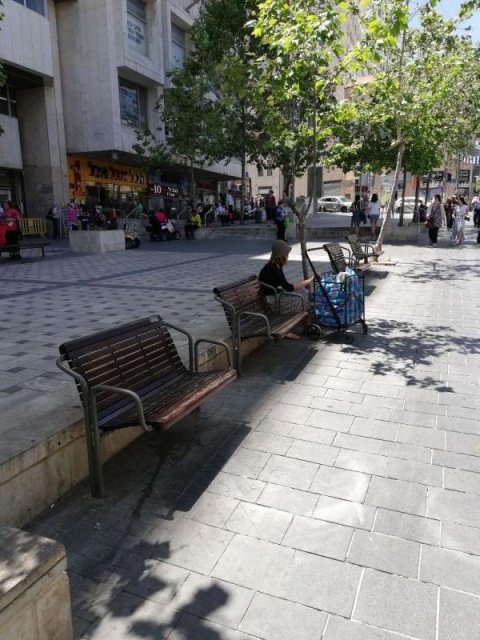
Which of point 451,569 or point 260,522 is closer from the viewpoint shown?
point 451,569

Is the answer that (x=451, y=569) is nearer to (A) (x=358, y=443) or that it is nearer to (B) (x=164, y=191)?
(A) (x=358, y=443)

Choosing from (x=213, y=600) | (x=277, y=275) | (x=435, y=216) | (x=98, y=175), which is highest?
(x=98, y=175)

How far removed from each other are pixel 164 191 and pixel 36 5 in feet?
41.9

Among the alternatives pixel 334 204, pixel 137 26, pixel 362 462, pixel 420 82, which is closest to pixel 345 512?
pixel 362 462

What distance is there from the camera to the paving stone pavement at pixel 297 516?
2.17m

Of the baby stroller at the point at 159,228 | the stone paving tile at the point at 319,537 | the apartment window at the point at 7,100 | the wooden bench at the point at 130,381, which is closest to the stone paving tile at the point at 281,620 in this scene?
the stone paving tile at the point at 319,537

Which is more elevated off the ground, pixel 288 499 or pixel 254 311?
pixel 254 311

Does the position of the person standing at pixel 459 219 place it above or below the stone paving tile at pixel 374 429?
above

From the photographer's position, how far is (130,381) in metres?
3.43

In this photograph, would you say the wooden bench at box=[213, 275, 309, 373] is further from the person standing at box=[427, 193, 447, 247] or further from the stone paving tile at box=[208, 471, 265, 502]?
the person standing at box=[427, 193, 447, 247]

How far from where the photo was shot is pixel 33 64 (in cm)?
2144

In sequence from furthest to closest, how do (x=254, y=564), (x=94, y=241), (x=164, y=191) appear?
(x=164, y=191) < (x=94, y=241) < (x=254, y=564)

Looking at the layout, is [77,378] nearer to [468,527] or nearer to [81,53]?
[468,527]

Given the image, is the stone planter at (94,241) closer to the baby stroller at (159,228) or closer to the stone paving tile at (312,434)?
the baby stroller at (159,228)
